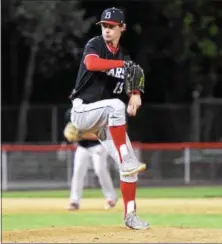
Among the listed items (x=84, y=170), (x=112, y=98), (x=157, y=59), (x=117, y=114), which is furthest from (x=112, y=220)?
(x=157, y=59)

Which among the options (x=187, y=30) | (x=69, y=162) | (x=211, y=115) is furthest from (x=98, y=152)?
(x=187, y=30)

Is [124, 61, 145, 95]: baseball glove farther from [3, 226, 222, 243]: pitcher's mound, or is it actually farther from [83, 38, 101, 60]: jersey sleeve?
[3, 226, 222, 243]: pitcher's mound

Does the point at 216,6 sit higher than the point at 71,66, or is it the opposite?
the point at 216,6

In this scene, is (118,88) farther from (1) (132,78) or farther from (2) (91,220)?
(2) (91,220)

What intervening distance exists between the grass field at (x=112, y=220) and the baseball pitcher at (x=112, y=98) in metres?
0.53

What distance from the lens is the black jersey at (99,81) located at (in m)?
7.99

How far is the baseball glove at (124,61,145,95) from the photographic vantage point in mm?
7746

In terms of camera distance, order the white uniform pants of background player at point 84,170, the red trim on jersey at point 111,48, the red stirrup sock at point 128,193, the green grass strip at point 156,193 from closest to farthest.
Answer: the red stirrup sock at point 128,193, the red trim on jersey at point 111,48, the white uniform pants of background player at point 84,170, the green grass strip at point 156,193

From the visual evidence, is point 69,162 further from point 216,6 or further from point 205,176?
point 216,6

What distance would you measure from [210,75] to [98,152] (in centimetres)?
1690

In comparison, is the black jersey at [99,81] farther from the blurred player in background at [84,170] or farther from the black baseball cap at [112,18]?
the blurred player in background at [84,170]

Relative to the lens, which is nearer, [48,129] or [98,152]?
[98,152]

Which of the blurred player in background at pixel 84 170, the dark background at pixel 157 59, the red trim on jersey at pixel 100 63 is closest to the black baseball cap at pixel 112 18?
the red trim on jersey at pixel 100 63

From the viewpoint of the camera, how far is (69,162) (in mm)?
20766
